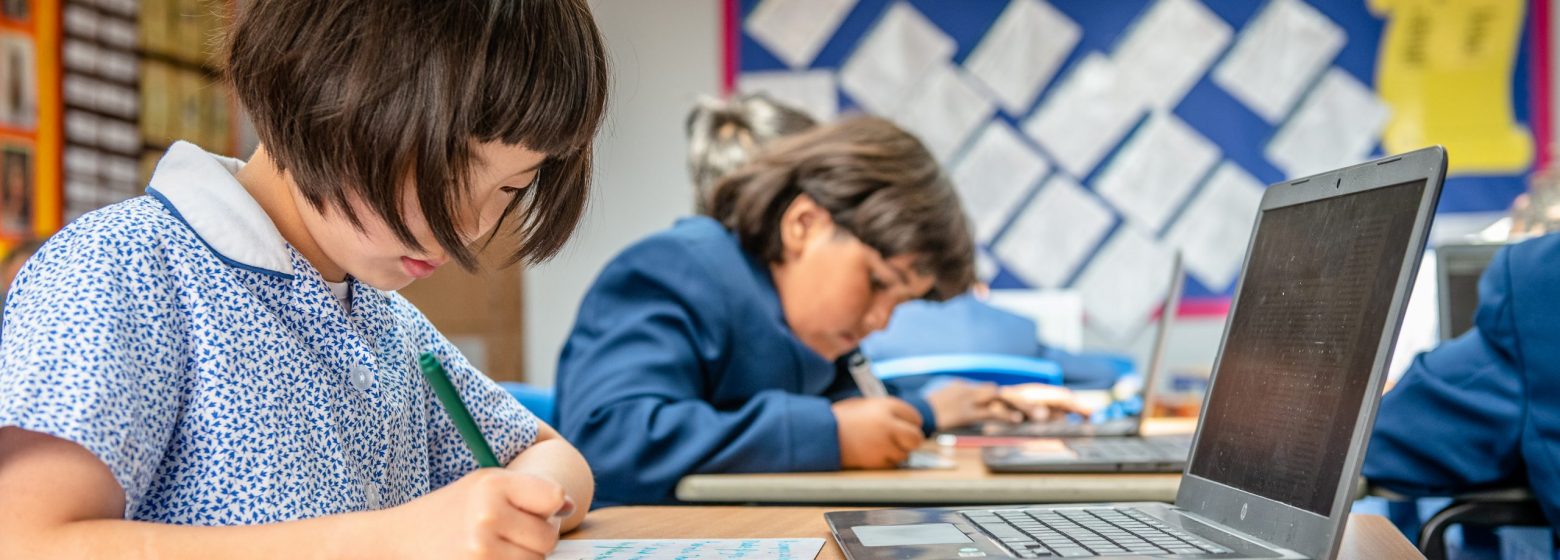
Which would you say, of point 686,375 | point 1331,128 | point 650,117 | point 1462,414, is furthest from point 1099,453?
point 650,117

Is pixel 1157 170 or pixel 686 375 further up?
pixel 1157 170

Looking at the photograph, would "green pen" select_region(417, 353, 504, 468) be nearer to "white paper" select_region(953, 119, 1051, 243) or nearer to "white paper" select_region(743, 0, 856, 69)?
"white paper" select_region(953, 119, 1051, 243)

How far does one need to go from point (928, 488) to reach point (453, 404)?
2.30 ft

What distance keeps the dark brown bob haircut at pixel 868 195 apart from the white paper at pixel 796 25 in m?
1.64

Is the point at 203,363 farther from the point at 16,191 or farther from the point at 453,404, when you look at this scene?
the point at 16,191

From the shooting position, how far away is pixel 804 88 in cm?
334

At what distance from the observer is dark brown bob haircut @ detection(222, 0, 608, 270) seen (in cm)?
69

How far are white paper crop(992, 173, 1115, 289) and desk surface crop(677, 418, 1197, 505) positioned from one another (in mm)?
1934

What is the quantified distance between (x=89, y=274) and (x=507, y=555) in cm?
26

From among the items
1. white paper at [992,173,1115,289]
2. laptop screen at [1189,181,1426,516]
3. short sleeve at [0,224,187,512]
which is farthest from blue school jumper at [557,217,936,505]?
white paper at [992,173,1115,289]

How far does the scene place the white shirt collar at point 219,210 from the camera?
0.73 m

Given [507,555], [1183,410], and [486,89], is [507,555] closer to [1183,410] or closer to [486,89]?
[486,89]

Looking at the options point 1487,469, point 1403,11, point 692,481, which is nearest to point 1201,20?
point 1403,11

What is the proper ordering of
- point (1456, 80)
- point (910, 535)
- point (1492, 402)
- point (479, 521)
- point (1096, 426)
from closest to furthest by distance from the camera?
point (479, 521)
point (910, 535)
point (1492, 402)
point (1096, 426)
point (1456, 80)
